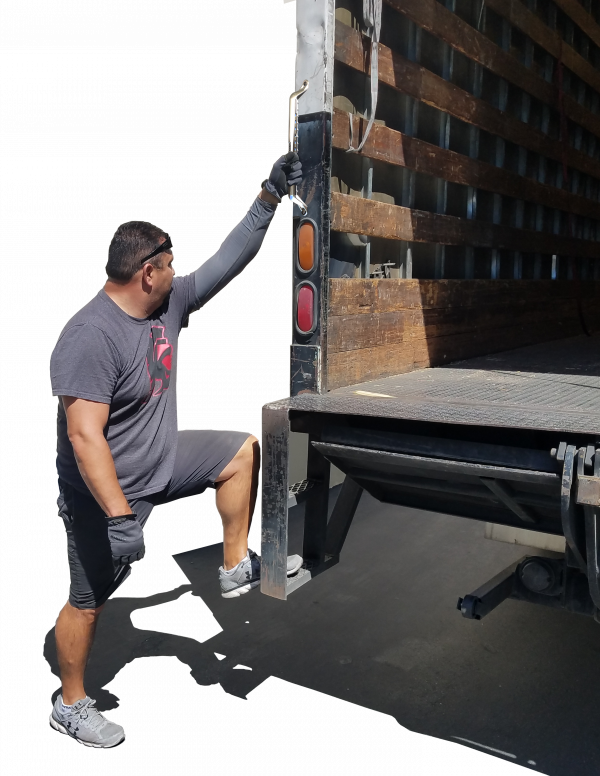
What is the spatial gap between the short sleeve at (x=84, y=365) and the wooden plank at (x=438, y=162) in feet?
3.96

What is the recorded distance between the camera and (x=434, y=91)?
3.73 m

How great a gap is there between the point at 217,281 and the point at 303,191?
24.0 inches

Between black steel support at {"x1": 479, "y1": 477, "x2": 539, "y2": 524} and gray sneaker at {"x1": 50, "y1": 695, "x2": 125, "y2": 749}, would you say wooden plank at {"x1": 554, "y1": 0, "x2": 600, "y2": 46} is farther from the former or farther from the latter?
gray sneaker at {"x1": 50, "y1": 695, "x2": 125, "y2": 749}

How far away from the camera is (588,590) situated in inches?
112

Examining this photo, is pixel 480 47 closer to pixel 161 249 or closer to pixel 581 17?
pixel 581 17

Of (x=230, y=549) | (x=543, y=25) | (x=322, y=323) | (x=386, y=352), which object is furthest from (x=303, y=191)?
(x=543, y=25)

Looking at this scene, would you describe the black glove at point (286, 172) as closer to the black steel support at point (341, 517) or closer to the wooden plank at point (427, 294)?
the wooden plank at point (427, 294)

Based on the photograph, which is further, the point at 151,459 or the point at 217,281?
the point at 217,281

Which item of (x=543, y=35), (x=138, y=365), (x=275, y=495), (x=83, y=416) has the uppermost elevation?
(x=543, y=35)

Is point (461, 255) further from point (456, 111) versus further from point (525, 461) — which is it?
point (525, 461)

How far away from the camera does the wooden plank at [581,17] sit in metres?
5.37

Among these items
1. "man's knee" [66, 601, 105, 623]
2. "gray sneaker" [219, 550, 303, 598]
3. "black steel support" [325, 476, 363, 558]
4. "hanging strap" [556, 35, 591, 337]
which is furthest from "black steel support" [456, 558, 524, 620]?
"hanging strap" [556, 35, 591, 337]

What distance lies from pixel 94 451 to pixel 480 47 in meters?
3.06

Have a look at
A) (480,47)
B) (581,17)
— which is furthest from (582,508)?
(581,17)
